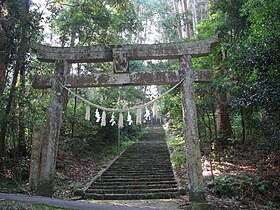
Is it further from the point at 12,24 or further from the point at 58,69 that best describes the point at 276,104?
the point at 12,24

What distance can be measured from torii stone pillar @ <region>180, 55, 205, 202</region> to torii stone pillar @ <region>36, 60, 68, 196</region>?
10.6 feet

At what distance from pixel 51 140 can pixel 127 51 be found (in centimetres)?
302

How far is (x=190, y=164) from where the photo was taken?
19.0 feet

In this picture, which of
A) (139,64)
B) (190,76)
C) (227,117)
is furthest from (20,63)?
(139,64)

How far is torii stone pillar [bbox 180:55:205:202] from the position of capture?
223 inches

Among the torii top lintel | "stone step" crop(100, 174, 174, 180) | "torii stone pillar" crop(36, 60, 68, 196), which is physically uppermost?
the torii top lintel

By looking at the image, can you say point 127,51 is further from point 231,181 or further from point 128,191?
point 231,181

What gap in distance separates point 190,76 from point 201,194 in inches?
114

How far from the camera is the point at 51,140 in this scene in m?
6.09

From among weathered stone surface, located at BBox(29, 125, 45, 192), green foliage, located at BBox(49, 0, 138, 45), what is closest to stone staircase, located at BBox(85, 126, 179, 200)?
weathered stone surface, located at BBox(29, 125, 45, 192)

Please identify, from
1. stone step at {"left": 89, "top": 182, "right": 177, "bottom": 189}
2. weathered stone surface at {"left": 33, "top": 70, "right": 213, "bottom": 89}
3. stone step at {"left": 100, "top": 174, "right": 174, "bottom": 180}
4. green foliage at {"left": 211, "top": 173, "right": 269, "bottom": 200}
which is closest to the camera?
weathered stone surface at {"left": 33, "top": 70, "right": 213, "bottom": 89}

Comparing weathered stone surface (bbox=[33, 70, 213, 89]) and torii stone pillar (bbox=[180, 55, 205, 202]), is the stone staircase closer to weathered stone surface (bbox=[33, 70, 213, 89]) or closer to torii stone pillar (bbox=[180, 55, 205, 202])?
torii stone pillar (bbox=[180, 55, 205, 202])

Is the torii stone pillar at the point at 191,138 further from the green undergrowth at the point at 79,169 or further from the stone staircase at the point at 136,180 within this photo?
the green undergrowth at the point at 79,169

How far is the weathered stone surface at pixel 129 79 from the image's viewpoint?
6.20 metres
